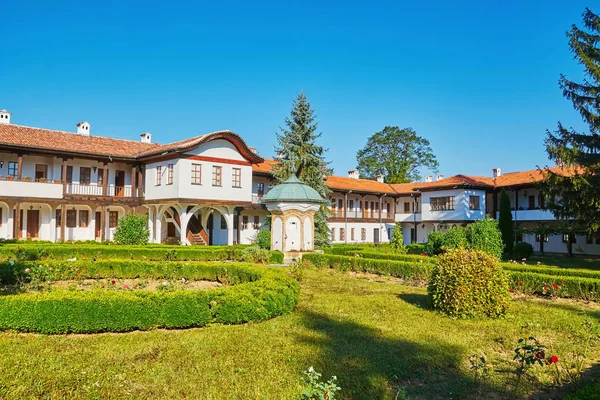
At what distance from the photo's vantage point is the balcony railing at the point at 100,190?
2474 centimetres

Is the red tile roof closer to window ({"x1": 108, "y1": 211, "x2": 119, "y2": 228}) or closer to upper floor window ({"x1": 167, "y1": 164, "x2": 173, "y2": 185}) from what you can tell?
upper floor window ({"x1": 167, "y1": 164, "x2": 173, "y2": 185})

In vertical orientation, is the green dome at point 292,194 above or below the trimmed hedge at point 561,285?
above

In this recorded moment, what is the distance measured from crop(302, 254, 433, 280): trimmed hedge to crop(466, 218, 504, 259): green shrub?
3853 millimetres

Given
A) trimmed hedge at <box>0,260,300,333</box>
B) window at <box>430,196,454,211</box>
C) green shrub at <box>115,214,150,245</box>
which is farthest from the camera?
window at <box>430,196,454,211</box>

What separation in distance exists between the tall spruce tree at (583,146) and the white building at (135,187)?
7785mm

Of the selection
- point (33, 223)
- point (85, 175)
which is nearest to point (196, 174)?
point (85, 175)

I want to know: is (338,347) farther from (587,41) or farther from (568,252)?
(568,252)

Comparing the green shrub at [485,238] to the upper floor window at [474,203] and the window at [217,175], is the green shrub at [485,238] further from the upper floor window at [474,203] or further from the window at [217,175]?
the upper floor window at [474,203]

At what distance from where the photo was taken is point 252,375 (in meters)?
5.41

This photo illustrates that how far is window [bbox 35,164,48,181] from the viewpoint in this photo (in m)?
24.7

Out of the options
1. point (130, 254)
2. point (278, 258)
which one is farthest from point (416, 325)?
point (130, 254)

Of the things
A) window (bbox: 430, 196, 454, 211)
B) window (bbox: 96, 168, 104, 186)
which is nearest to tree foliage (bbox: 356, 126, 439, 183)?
window (bbox: 430, 196, 454, 211)

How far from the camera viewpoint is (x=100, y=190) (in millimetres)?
25906

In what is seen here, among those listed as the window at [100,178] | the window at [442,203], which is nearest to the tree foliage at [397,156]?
the window at [442,203]
